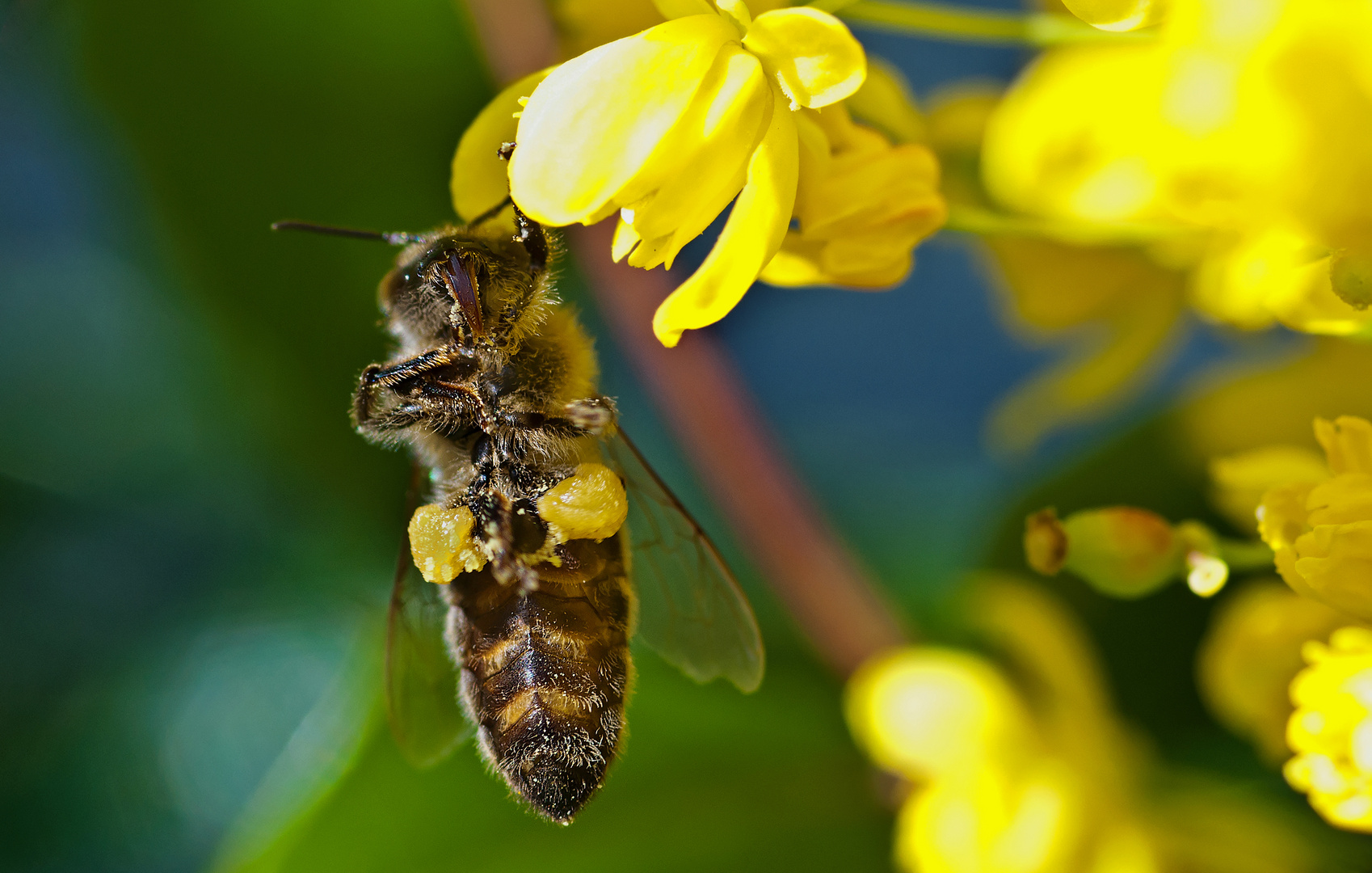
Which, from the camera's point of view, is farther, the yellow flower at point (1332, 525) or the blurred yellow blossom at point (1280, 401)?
the blurred yellow blossom at point (1280, 401)

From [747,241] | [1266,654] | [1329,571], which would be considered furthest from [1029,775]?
[747,241]

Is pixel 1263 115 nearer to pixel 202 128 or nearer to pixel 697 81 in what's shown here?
pixel 697 81

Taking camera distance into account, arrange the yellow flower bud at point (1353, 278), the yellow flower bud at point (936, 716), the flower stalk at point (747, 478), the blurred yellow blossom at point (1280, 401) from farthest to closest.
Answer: the flower stalk at point (747, 478), the yellow flower bud at point (936, 716), the blurred yellow blossom at point (1280, 401), the yellow flower bud at point (1353, 278)

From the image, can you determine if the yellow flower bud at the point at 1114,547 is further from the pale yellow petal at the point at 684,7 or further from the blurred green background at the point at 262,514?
the blurred green background at the point at 262,514

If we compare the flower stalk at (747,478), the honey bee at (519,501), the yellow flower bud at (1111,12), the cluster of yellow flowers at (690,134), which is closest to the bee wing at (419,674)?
the honey bee at (519,501)

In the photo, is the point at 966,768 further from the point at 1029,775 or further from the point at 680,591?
the point at 680,591
